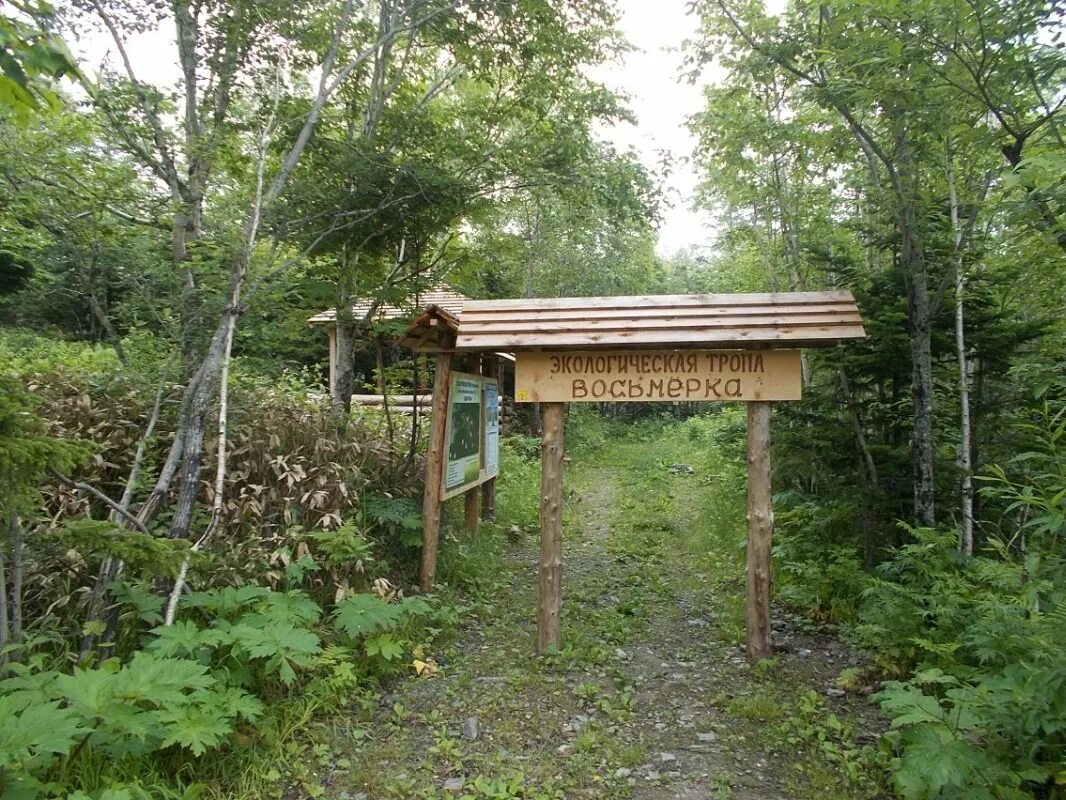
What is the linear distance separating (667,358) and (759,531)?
1426mm

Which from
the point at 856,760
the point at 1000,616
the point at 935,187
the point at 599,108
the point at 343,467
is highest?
the point at 599,108

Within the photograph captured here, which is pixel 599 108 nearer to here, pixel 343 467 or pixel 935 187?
pixel 935 187

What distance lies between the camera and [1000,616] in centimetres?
323

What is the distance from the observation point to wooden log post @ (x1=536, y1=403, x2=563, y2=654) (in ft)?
15.9

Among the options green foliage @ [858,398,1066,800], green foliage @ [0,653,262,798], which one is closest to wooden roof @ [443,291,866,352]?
green foliage @ [858,398,1066,800]

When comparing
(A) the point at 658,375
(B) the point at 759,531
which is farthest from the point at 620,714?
(A) the point at 658,375

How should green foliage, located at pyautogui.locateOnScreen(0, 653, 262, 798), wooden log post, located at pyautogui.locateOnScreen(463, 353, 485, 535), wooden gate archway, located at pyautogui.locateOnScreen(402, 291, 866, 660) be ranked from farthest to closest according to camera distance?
wooden log post, located at pyautogui.locateOnScreen(463, 353, 485, 535) < wooden gate archway, located at pyautogui.locateOnScreen(402, 291, 866, 660) < green foliage, located at pyautogui.locateOnScreen(0, 653, 262, 798)

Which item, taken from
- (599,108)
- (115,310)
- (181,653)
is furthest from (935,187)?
(115,310)

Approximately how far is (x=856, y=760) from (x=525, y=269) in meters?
14.0

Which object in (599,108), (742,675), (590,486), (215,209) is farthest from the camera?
(590,486)

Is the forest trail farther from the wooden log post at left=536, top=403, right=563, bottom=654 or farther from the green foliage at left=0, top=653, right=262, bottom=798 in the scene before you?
the green foliage at left=0, top=653, right=262, bottom=798

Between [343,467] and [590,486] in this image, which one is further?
[590,486]

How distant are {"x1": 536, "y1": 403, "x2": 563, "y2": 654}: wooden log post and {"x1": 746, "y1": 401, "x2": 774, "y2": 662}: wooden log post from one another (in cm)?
140

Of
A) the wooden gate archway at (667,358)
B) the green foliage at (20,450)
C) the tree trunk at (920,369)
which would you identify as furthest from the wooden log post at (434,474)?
the tree trunk at (920,369)
